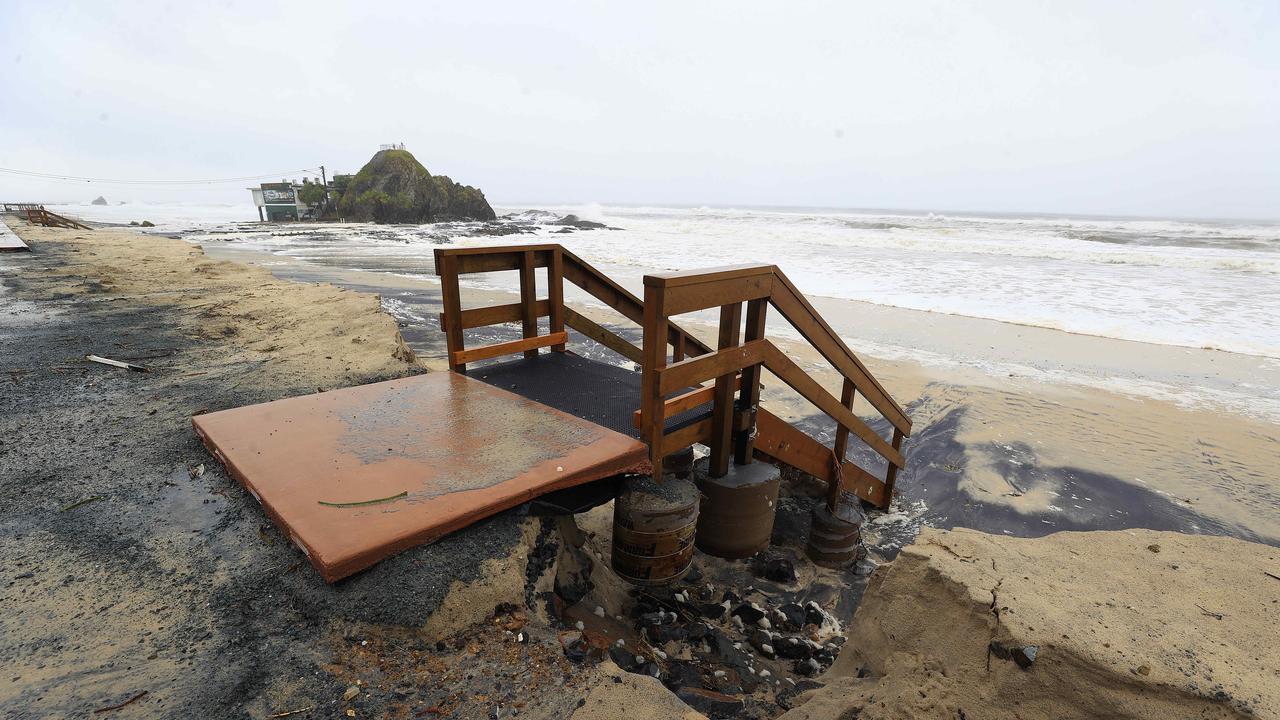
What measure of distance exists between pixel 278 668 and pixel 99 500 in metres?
1.98

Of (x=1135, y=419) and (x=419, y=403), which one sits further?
(x=1135, y=419)

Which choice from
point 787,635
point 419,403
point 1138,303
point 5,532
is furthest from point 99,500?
point 1138,303

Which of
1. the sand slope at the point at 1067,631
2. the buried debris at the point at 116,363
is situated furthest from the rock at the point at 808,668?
the buried debris at the point at 116,363

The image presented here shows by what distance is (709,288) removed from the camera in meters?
3.21

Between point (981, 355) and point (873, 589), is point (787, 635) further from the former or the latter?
point (981, 355)

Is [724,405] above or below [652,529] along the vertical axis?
above

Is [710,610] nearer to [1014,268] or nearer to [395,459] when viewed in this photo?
[395,459]

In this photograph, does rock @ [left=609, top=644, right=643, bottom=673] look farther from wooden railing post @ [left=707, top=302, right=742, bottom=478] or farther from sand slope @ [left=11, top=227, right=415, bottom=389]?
sand slope @ [left=11, top=227, right=415, bottom=389]

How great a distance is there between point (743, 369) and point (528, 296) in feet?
6.68

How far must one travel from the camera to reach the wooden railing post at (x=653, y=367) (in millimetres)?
3000

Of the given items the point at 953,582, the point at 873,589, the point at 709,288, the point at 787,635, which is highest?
the point at 709,288

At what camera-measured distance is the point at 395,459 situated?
10.4 feet

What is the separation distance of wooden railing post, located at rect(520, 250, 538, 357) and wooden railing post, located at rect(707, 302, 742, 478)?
1768 mm

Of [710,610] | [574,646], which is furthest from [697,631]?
[574,646]
